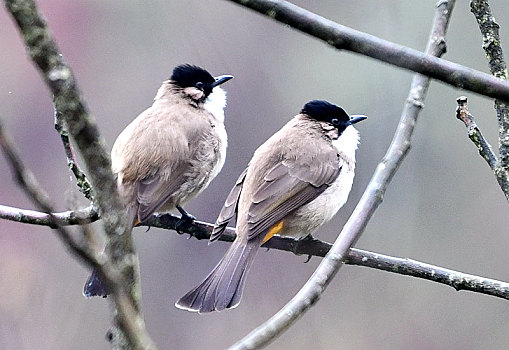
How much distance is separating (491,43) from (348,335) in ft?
31.7

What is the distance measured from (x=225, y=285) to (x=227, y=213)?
462mm

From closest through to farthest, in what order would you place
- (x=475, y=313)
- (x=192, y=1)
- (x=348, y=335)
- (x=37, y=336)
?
(x=37, y=336)
(x=348, y=335)
(x=475, y=313)
(x=192, y=1)

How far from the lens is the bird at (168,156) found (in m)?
4.07

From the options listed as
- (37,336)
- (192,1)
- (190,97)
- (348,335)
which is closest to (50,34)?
(190,97)

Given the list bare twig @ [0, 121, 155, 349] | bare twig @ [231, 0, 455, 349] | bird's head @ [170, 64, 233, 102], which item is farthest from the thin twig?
bird's head @ [170, 64, 233, 102]

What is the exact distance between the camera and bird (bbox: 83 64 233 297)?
4070mm

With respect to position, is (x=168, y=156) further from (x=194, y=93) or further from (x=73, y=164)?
(x=73, y=164)

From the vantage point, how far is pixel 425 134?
13.8 meters

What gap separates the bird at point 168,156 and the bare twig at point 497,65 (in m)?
1.76

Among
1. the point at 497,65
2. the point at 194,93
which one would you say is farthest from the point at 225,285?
the point at 194,93

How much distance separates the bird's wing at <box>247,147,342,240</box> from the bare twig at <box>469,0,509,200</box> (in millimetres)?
1425

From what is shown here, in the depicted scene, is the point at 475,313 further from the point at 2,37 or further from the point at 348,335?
the point at 2,37

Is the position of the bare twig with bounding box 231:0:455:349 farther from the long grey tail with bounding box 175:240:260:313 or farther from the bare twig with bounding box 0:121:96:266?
the long grey tail with bounding box 175:240:260:313

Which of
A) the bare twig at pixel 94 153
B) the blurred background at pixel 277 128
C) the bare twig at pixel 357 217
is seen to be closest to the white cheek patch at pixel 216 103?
the bare twig at pixel 357 217
